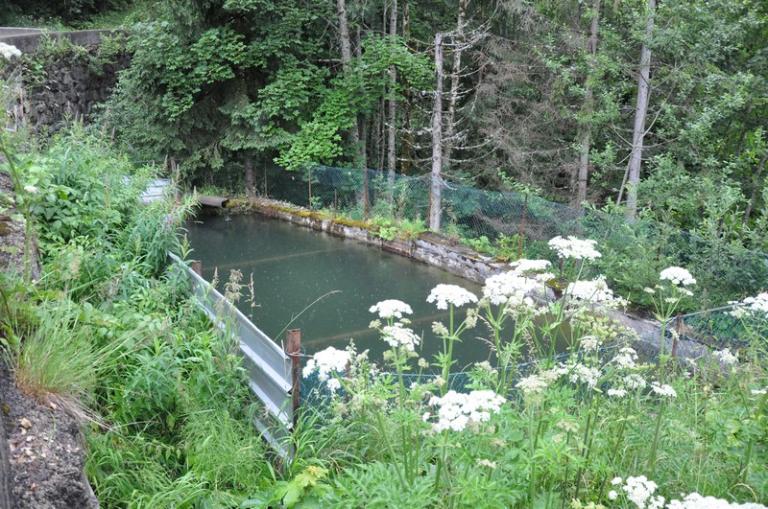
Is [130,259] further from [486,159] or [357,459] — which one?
[486,159]

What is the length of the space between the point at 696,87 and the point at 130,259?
10199 mm

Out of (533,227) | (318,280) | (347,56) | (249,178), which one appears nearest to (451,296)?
(318,280)

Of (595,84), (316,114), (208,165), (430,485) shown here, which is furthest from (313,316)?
(208,165)

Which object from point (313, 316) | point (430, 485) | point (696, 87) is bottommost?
point (313, 316)

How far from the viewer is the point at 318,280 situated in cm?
1001

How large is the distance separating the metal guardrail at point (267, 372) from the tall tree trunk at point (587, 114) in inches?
340

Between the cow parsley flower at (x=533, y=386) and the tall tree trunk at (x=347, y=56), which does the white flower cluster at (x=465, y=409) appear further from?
the tall tree trunk at (x=347, y=56)

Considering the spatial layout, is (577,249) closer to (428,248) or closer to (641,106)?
(428,248)

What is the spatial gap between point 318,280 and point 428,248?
229 centimetres

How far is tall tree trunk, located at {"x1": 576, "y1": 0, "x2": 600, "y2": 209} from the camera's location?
11.6 meters

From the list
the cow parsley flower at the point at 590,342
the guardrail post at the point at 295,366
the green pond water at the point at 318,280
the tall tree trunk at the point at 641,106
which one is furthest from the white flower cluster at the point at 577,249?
the tall tree trunk at the point at 641,106

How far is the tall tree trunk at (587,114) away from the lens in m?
11.6

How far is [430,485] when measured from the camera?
105 inches

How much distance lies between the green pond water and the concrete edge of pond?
20cm
